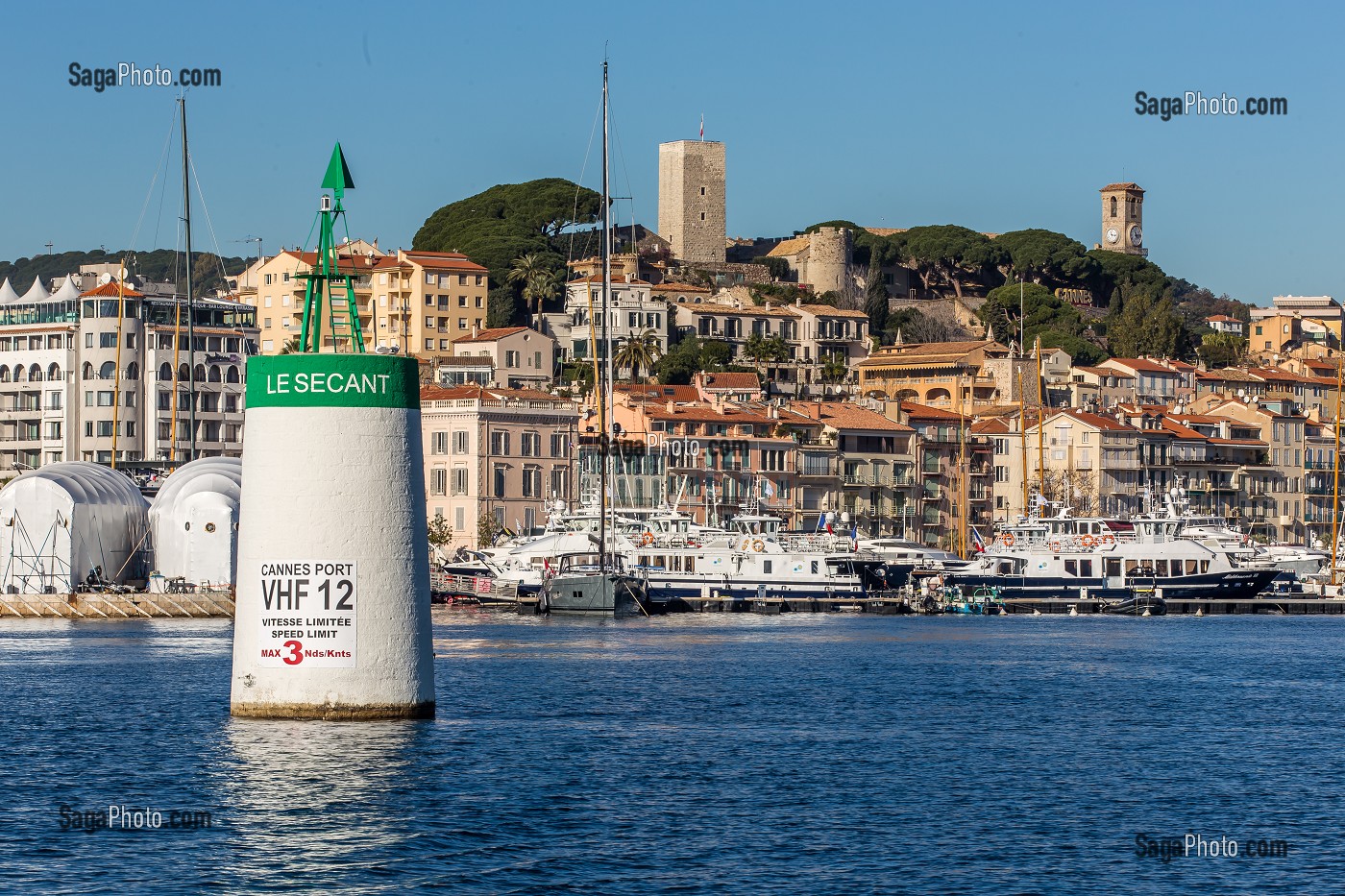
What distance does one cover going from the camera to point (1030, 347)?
18838 cm

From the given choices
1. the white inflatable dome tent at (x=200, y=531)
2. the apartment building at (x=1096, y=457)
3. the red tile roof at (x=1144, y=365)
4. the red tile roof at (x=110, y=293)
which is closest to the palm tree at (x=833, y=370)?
the apartment building at (x=1096, y=457)

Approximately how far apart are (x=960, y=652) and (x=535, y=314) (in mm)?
101071

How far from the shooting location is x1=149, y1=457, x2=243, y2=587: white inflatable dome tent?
93.4 metres

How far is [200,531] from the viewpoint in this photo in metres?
93.4

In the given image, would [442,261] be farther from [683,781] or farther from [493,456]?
[683,781]

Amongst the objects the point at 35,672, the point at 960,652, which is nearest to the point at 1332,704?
the point at 960,652

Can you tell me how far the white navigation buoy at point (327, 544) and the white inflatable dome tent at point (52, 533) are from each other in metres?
60.4

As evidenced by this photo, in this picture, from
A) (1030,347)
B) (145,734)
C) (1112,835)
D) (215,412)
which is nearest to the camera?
(1112,835)

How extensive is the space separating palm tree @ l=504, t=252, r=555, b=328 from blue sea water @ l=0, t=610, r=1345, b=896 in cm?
10774

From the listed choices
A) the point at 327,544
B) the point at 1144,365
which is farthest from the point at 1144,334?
the point at 327,544

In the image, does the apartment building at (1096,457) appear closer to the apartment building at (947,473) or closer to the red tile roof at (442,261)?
the apartment building at (947,473)

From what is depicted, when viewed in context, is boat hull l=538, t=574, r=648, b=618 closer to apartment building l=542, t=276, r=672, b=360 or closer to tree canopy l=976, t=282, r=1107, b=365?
apartment building l=542, t=276, r=672, b=360

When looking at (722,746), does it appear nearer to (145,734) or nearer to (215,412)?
(145,734)

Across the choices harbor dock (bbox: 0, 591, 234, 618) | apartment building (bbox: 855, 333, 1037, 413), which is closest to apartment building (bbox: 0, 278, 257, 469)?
harbor dock (bbox: 0, 591, 234, 618)
